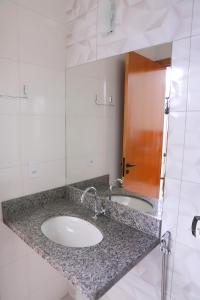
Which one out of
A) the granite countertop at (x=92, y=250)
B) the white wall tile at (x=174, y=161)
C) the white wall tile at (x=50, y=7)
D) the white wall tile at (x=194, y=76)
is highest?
the white wall tile at (x=50, y=7)

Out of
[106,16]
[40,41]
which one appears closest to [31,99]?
[40,41]

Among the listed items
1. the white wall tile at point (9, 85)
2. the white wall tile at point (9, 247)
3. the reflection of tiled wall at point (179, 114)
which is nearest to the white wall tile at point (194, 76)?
the reflection of tiled wall at point (179, 114)

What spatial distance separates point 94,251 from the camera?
0.97 m

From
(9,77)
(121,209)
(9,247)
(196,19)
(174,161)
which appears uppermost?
(196,19)

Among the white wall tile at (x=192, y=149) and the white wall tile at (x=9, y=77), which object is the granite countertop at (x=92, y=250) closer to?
the white wall tile at (x=192, y=149)

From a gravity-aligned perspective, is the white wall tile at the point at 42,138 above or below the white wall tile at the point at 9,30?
below

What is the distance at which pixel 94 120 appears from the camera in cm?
149

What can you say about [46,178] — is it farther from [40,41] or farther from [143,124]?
[40,41]

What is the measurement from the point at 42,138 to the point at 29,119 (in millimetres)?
158

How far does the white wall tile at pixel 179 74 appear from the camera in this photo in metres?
0.93

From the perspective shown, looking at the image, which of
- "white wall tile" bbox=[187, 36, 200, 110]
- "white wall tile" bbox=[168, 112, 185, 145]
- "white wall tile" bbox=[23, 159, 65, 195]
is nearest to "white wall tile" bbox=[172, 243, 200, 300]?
"white wall tile" bbox=[168, 112, 185, 145]

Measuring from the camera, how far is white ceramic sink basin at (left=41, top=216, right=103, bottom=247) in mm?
1219

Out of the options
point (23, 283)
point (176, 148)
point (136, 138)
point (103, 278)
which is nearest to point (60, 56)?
point (136, 138)

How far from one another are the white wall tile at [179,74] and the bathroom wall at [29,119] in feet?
Result: 2.74
